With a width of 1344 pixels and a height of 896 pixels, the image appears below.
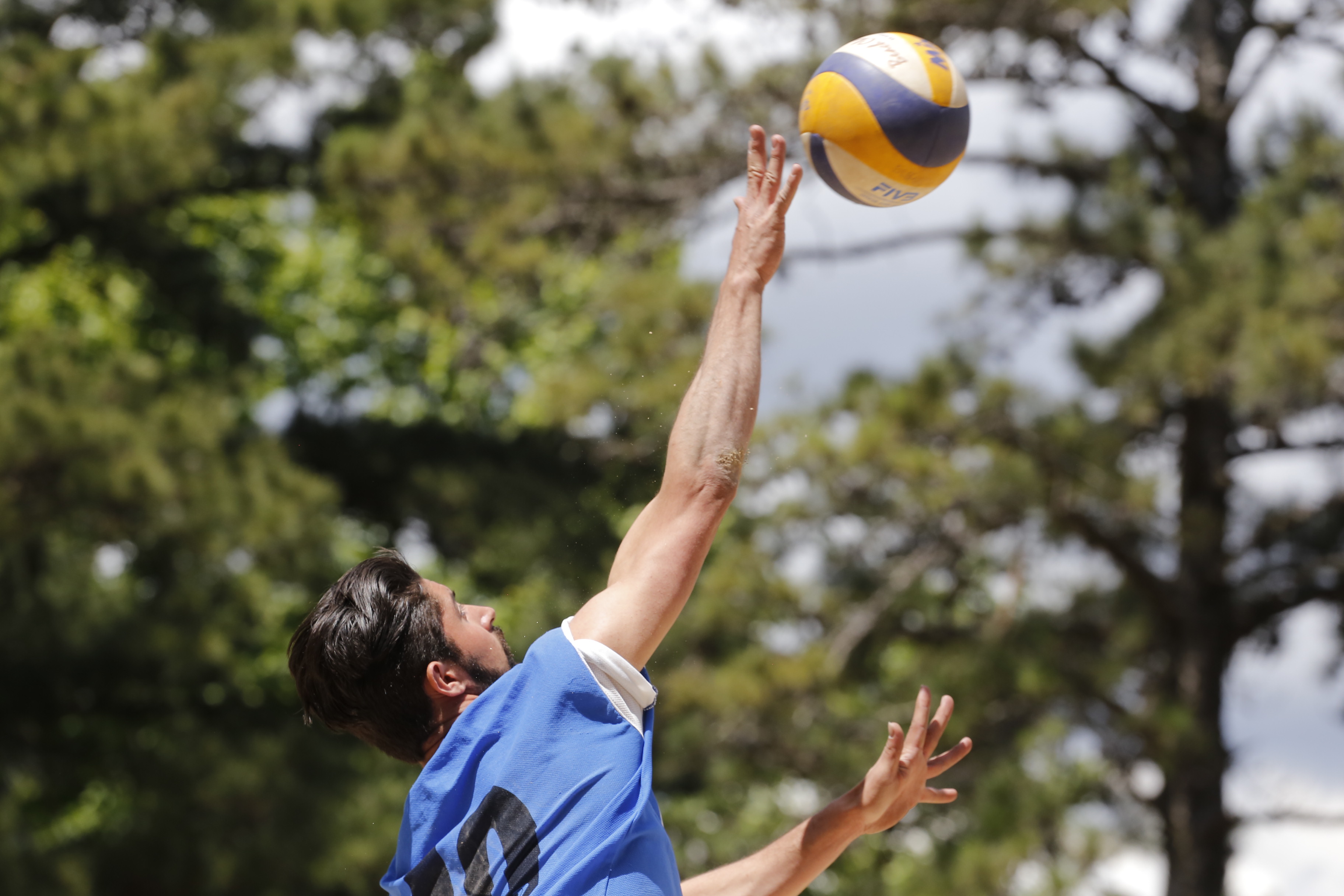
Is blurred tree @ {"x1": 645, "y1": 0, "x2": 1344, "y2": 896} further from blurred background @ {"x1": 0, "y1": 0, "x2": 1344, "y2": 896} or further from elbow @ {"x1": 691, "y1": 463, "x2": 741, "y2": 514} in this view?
elbow @ {"x1": 691, "y1": 463, "x2": 741, "y2": 514}

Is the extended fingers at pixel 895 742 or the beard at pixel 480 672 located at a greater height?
the beard at pixel 480 672

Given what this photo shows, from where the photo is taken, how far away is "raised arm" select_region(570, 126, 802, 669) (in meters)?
1.92

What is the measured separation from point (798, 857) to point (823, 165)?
1651 millimetres

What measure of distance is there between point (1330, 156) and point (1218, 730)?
373 cm

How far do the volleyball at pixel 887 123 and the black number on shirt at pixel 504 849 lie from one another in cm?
180

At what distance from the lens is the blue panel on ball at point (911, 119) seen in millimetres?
3076

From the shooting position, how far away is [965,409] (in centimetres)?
855

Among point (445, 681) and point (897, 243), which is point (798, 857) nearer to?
point (445, 681)

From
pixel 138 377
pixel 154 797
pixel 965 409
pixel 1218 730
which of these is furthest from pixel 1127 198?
pixel 154 797

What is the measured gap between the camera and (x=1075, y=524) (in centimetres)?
A: 877

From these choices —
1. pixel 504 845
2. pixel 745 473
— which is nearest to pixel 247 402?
pixel 745 473

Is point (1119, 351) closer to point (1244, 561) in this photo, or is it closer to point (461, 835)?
point (1244, 561)

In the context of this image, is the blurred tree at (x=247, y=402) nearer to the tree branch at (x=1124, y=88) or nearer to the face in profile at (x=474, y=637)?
the tree branch at (x=1124, y=88)

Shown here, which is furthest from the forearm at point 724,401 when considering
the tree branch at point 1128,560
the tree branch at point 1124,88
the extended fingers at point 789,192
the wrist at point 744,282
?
the tree branch at point 1124,88
